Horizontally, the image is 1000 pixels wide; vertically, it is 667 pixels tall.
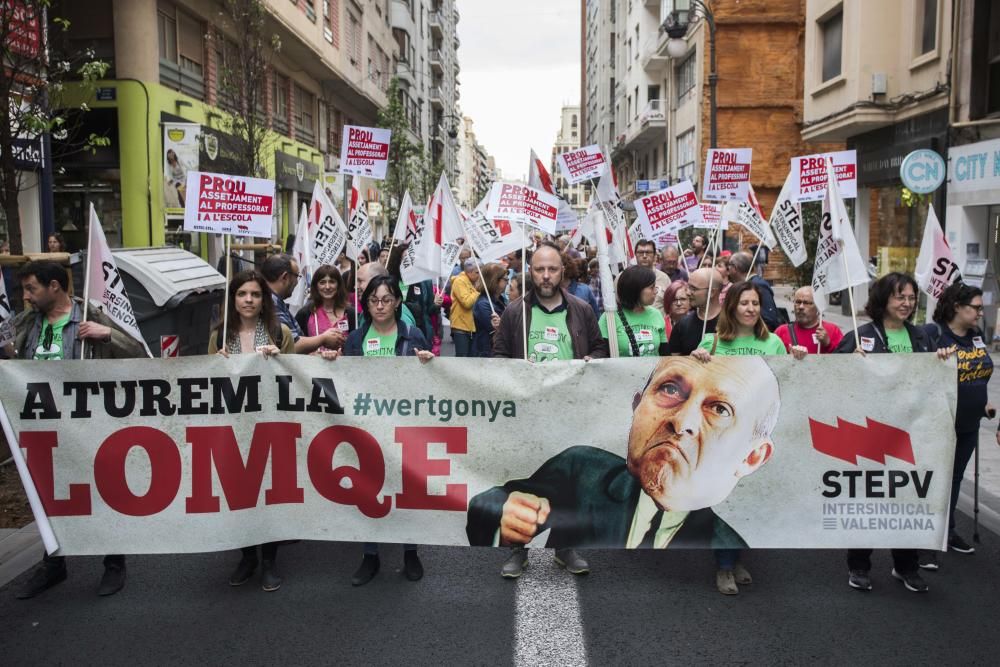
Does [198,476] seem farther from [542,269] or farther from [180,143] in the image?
[180,143]

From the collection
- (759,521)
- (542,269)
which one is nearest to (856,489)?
(759,521)

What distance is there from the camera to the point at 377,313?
5.67m

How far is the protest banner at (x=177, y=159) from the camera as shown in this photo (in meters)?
19.3

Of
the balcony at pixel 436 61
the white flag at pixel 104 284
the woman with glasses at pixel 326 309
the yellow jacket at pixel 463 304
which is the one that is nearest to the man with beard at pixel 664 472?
the white flag at pixel 104 284

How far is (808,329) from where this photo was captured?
6.69 m

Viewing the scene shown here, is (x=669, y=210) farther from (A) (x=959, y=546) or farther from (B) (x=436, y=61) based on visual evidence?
(B) (x=436, y=61)

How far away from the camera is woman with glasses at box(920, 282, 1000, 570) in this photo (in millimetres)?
5469

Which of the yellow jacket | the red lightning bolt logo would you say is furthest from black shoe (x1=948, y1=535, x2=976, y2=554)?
the yellow jacket

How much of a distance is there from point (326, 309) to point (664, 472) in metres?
3.41

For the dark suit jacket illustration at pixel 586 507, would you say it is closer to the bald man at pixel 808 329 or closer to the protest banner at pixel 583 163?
the bald man at pixel 808 329

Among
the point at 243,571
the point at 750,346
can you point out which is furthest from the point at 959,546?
the point at 243,571

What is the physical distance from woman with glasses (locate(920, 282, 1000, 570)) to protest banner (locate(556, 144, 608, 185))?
6585 millimetres

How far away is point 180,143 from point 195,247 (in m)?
3.27

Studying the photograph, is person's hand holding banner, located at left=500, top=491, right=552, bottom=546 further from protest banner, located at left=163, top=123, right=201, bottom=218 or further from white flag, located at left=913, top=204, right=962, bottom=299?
protest banner, located at left=163, top=123, right=201, bottom=218
